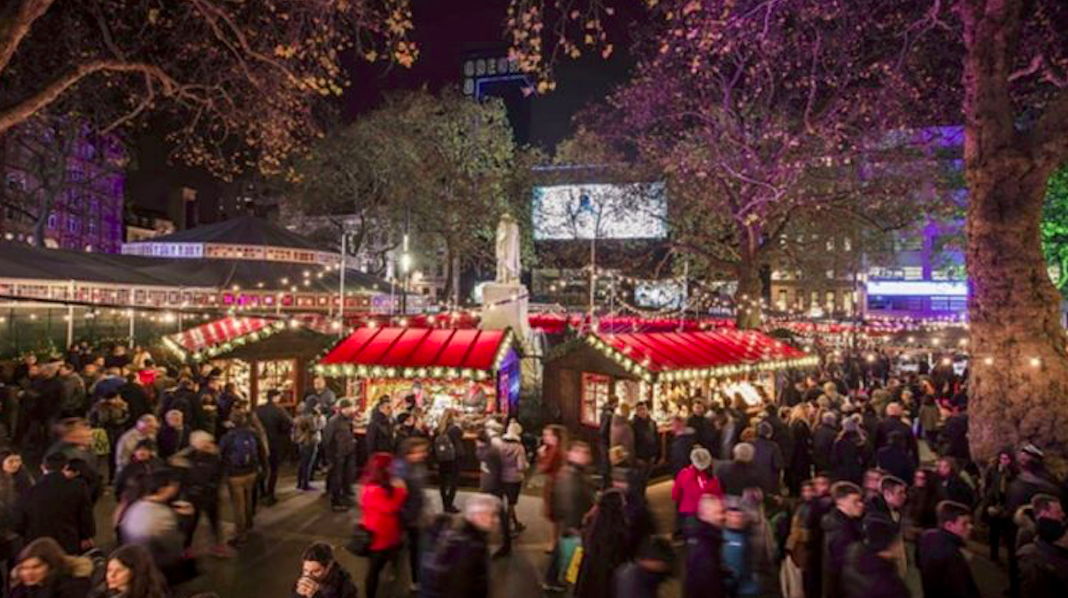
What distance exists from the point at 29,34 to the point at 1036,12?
15575 mm

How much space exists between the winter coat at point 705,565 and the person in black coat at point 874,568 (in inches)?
32.1

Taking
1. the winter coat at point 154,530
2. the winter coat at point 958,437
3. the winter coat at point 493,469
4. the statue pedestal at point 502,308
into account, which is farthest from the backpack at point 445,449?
the winter coat at point 958,437

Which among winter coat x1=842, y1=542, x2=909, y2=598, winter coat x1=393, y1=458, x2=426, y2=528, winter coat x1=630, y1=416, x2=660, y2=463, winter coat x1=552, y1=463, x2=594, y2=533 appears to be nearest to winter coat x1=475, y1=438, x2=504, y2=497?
winter coat x1=552, y1=463, x2=594, y2=533

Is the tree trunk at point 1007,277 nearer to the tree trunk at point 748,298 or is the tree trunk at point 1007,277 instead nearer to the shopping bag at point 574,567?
the shopping bag at point 574,567

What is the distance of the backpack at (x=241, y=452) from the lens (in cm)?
793

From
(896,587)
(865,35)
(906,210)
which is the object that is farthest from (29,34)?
(906,210)

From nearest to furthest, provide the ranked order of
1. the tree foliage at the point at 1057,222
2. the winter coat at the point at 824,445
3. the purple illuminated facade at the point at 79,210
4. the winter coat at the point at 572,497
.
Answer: the winter coat at the point at 572,497 → the winter coat at the point at 824,445 → the tree foliage at the point at 1057,222 → the purple illuminated facade at the point at 79,210

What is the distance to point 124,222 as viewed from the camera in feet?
199

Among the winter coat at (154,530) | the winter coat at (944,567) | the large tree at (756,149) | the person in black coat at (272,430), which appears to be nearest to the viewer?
the winter coat at (944,567)

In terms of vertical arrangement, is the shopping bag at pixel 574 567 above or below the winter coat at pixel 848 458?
below

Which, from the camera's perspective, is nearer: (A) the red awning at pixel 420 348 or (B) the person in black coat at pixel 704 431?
(B) the person in black coat at pixel 704 431

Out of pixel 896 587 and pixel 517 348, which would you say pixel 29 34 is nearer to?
pixel 517 348

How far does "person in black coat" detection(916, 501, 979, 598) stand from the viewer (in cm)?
506

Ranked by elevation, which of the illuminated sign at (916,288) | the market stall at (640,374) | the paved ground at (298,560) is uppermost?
the illuminated sign at (916,288)
